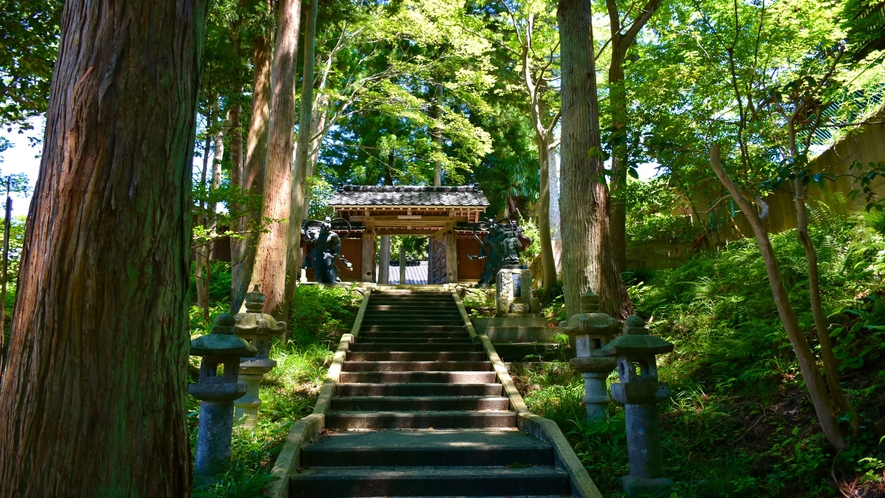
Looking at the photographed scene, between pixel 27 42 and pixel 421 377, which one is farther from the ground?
pixel 27 42

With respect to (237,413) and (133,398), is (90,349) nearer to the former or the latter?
(133,398)

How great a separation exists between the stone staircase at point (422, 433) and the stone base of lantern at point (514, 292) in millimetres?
1332

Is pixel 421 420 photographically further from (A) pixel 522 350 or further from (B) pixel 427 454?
(A) pixel 522 350

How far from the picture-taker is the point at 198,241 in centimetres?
819

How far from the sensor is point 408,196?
15.9 m

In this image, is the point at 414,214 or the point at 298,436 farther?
the point at 414,214

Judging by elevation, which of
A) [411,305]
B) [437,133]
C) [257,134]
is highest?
[437,133]

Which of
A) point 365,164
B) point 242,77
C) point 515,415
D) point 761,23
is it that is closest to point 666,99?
point 761,23

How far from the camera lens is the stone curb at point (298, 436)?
13.3 feet

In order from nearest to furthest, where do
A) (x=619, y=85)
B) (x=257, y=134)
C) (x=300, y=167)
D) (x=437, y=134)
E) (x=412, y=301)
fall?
1. (x=619, y=85)
2. (x=300, y=167)
3. (x=257, y=134)
4. (x=412, y=301)
5. (x=437, y=134)

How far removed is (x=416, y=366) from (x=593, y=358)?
3.13 meters

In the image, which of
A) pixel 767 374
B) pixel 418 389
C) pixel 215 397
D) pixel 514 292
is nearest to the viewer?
pixel 215 397

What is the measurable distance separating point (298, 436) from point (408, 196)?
1141cm

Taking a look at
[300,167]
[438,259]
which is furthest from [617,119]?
[438,259]
